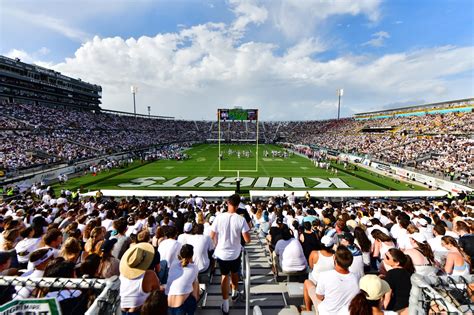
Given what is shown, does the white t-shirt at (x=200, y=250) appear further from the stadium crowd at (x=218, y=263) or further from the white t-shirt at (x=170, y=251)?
the white t-shirt at (x=170, y=251)

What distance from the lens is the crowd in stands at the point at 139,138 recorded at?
28641mm

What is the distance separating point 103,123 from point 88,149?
23.7m

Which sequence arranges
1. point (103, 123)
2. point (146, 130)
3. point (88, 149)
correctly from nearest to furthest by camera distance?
point (88, 149), point (103, 123), point (146, 130)

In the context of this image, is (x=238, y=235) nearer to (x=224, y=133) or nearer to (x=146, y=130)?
(x=146, y=130)

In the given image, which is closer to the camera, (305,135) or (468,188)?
(468,188)

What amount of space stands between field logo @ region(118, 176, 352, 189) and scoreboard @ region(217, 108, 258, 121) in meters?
6.34

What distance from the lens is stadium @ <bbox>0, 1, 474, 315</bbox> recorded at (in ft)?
9.29

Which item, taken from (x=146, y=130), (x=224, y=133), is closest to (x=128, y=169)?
(x=146, y=130)

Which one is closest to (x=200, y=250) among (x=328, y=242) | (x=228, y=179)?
(x=328, y=242)

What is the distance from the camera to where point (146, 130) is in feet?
228

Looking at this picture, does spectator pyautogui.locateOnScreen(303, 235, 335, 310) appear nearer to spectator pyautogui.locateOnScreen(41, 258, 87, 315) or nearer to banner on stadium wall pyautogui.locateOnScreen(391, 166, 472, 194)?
spectator pyautogui.locateOnScreen(41, 258, 87, 315)

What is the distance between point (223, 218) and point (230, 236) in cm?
33

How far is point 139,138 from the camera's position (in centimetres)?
5828

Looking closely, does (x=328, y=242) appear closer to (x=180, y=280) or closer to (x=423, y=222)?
(x=180, y=280)
